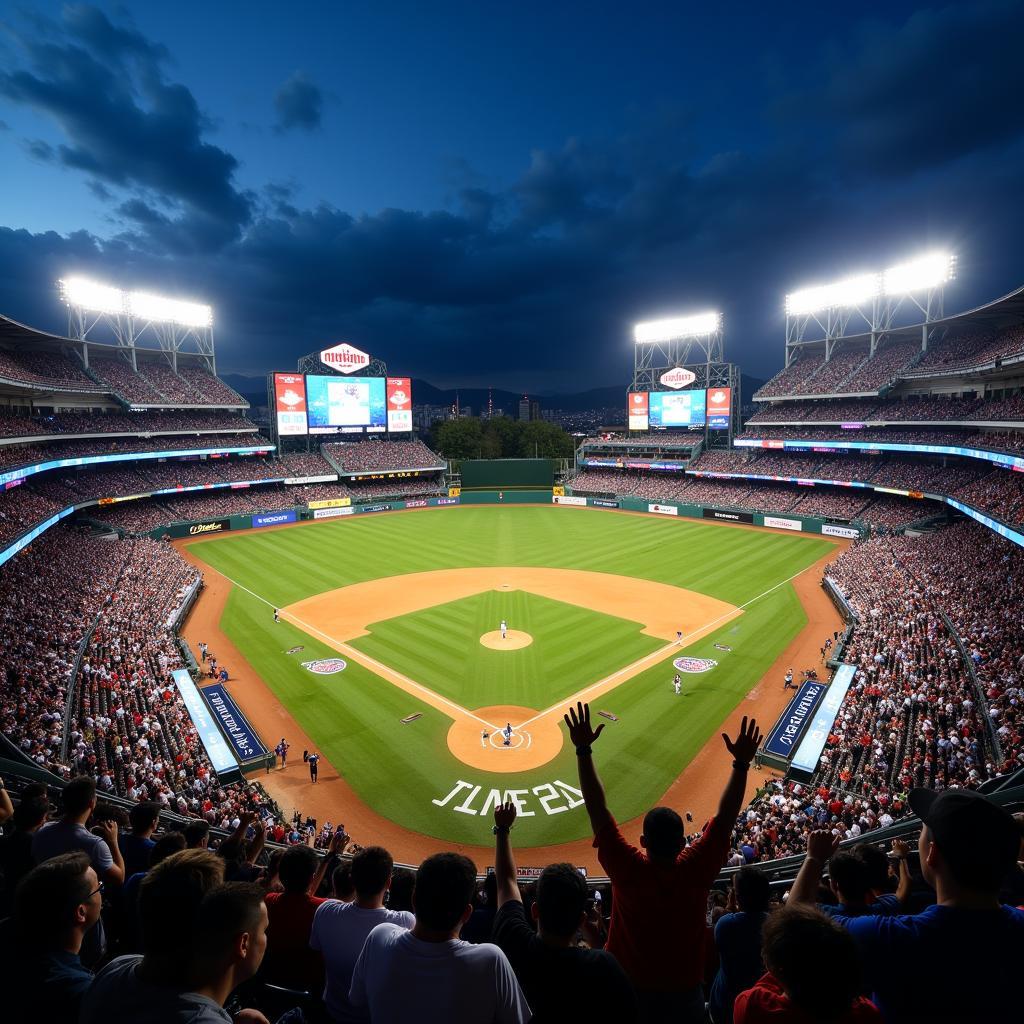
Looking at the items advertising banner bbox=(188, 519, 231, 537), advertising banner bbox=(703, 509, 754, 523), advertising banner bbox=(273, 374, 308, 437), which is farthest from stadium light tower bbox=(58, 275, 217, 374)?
advertising banner bbox=(703, 509, 754, 523)

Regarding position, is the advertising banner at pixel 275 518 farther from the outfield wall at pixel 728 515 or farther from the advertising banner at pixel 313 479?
the outfield wall at pixel 728 515

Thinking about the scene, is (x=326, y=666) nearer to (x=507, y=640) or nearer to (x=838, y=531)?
(x=507, y=640)

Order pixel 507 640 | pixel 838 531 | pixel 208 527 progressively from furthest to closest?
pixel 208 527
pixel 838 531
pixel 507 640

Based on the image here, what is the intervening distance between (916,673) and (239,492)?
64.2m

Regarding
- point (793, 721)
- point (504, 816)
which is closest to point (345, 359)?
point (793, 721)

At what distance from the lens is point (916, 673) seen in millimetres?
21625

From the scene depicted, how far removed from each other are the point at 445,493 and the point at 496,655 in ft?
174

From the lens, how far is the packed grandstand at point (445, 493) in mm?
4535

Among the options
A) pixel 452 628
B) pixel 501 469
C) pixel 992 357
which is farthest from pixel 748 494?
pixel 452 628

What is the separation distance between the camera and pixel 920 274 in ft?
179

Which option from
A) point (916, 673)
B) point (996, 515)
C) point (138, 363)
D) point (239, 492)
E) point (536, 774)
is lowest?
point (536, 774)

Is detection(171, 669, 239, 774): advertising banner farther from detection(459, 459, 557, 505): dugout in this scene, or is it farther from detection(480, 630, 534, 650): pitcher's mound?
detection(459, 459, 557, 505): dugout

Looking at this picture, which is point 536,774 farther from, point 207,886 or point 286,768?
point 207,886

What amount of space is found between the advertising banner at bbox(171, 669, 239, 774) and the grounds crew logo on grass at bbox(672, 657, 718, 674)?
18.4m
